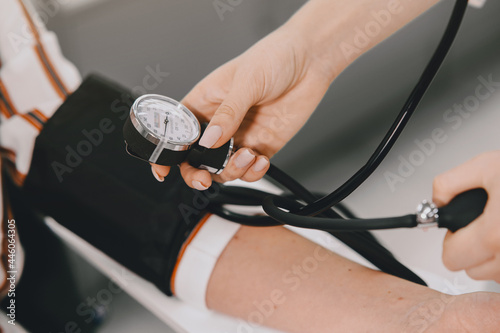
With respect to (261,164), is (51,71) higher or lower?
lower

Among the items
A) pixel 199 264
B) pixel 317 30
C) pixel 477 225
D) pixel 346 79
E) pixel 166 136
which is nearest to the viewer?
pixel 477 225

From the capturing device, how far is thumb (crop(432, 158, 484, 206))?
1.56 feet

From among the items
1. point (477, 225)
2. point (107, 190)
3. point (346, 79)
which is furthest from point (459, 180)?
point (346, 79)

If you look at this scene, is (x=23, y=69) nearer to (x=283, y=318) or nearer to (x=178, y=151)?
(x=178, y=151)

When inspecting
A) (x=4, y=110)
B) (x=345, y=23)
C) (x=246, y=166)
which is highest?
(x=345, y=23)

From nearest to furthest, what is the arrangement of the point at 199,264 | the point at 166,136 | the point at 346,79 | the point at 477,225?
the point at 477,225 < the point at 166,136 < the point at 199,264 < the point at 346,79

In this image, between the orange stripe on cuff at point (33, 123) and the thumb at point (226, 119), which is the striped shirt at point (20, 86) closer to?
the orange stripe on cuff at point (33, 123)

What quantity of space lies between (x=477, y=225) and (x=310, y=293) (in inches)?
10.4

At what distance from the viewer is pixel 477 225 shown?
1.51 ft

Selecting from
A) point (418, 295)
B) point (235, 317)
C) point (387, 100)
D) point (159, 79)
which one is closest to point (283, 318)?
point (235, 317)

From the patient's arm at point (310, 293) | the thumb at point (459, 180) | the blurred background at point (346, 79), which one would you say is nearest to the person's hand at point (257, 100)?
the patient's arm at point (310, 293)

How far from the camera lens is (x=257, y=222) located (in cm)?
67

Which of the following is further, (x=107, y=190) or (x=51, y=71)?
(x=51, y=71)

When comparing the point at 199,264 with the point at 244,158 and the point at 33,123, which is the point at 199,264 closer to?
the point at 244,158
